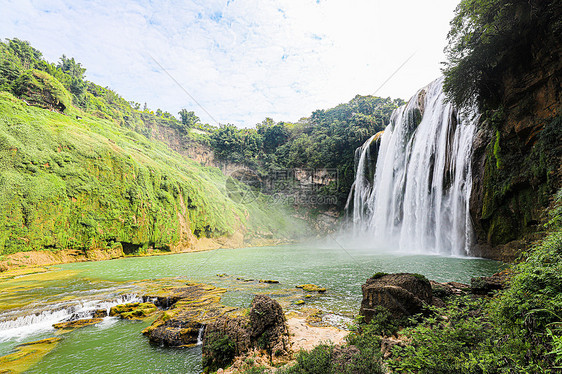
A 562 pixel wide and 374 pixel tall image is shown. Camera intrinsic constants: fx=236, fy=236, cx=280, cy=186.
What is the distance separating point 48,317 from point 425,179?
2325cm

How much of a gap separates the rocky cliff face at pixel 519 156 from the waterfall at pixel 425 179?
1.14 m

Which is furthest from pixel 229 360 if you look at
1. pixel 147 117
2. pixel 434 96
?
pixel 147 117

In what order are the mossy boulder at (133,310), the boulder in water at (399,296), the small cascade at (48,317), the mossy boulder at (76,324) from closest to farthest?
the boulder in water at (399,296), the small cascade at (48,317), the mossy boulder at (76,324), the mossy boulder at (133,310)

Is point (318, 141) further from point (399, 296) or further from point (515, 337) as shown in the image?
point (515, 337)

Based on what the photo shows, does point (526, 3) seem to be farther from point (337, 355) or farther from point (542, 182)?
point (337, 355)

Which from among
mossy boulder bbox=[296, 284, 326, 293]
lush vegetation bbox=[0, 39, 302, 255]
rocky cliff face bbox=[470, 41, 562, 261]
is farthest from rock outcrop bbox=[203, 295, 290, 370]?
lush vegetation bbox=[0, 39, 302, 255]

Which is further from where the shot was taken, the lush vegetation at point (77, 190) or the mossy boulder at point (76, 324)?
the lush vegetation at point (77, 190)

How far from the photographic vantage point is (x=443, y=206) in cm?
1786

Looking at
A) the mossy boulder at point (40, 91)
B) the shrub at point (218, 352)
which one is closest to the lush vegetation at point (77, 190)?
the mossy boulder at point (40, 91)

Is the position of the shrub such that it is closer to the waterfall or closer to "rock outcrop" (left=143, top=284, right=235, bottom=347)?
"rock outcrop" (left=143, top=284, right=235, bottom=347)

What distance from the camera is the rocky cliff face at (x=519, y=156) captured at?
10.1 metres

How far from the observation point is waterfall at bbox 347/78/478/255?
634 inches

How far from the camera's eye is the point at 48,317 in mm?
6840

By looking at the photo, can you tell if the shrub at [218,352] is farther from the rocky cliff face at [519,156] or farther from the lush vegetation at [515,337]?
the rocky cliff face at [519,156]
